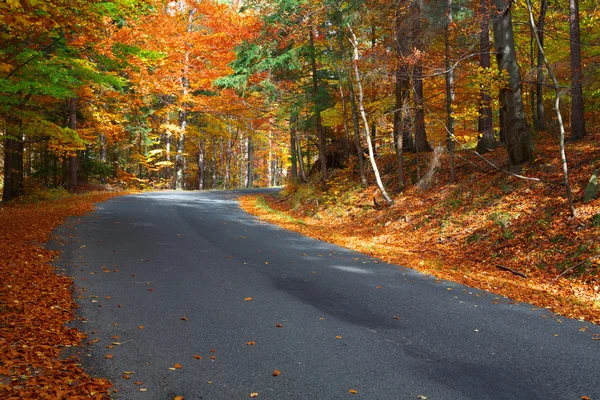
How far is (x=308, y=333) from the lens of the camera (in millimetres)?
4707

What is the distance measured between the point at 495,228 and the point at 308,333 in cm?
704

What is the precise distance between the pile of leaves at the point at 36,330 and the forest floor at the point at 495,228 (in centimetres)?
592

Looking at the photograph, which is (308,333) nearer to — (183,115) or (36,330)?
(36,330)

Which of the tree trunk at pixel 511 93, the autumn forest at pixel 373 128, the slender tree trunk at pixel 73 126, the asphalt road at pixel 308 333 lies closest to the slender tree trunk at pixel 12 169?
the autumn forest at pixel 373 128

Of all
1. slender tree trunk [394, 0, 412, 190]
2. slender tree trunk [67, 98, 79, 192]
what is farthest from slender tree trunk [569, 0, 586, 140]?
slender tree trunk [67, 98, 79, 192]

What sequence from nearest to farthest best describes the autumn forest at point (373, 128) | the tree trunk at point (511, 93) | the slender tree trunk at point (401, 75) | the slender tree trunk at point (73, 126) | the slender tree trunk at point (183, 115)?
the autumn forest at point (373, 128), the tree trunk at point (511, 93), the slender tree trunk at point (401, 75), the slender tree trunk at point (73, 126), the slender tree trunk at point (183, 115)

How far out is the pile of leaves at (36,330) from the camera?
3.34 metres

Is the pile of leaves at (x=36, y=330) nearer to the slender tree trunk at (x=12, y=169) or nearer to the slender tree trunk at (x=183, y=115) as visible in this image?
the slender tree trunk at (x=12, y=169)

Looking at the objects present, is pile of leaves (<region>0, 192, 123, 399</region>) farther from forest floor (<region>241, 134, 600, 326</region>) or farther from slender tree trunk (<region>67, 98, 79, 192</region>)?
slender tree trunk (<region>67, 98, 79, 192</region>)

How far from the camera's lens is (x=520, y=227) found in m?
9.51

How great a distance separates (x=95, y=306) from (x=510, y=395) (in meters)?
4.74

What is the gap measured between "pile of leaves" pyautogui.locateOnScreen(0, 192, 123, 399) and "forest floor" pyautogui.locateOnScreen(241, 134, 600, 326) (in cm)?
592

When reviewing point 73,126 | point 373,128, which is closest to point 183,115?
point 73,126

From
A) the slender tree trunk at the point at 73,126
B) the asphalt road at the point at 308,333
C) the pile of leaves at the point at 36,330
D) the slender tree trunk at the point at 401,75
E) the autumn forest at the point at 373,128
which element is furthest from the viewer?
the slender tree trunk at the point at 73,126
